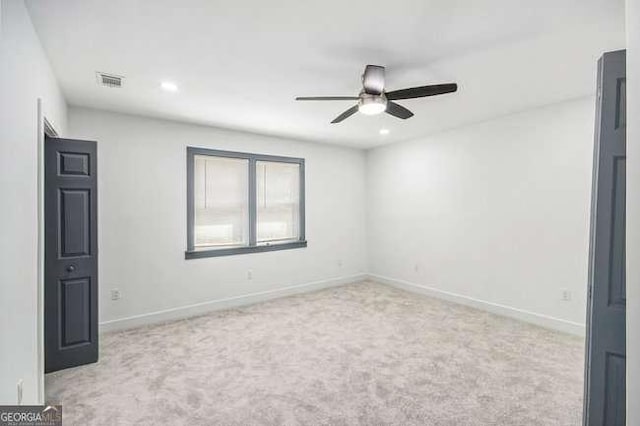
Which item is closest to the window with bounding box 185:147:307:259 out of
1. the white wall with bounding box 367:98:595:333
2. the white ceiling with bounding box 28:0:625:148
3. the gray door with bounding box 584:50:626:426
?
the white ceiling with bounding box 28:0:625:148

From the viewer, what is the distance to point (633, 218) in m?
1.17

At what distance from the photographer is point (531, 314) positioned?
12.5 ft

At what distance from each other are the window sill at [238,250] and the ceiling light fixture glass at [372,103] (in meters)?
2.91

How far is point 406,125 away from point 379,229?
217cm

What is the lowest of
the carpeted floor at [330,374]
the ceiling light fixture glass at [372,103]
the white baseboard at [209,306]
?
the carpeted floor at [330,374]

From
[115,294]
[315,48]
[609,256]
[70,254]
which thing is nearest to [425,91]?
[315,48]

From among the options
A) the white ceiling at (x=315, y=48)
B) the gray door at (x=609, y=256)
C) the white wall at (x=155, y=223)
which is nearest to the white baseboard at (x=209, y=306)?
the white wall at (x=155, y=223)

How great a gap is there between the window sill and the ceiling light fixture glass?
2.91 m

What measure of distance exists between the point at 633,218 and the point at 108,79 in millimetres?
3710

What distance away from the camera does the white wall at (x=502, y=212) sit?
3.47m

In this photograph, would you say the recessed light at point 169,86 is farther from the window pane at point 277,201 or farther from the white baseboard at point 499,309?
the white baseboard at point 499,309

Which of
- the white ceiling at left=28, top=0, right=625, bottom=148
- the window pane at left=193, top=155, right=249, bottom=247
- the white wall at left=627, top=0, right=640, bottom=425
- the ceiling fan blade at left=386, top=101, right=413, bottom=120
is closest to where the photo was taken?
the white wall at left=627, top=0, right=640, bottom=425

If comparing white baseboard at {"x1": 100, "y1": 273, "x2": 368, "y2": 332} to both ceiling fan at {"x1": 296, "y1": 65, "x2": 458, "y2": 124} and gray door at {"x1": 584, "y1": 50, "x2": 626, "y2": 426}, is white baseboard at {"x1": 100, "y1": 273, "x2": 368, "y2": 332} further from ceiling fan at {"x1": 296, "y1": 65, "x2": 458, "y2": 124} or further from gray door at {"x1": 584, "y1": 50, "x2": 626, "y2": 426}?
gray door at {"x1": 584, "y1": 50, "x2": 626, "y2": 426}

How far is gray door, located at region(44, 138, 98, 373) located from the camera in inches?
105
